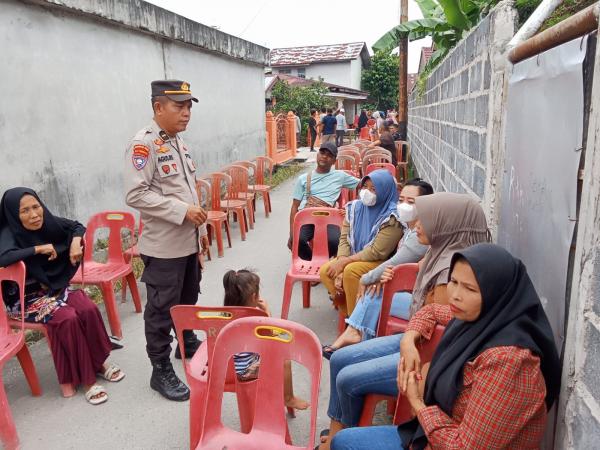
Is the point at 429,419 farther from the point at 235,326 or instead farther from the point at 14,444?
the point at 14,444

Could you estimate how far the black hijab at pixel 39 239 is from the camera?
3.03 m

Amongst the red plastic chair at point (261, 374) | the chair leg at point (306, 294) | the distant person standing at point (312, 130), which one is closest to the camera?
the red plastic chair at point (261, 374)

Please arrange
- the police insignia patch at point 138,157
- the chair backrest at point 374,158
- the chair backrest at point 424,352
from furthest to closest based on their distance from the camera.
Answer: the chair backrest at point 374,158, the police insignia patch at point 138,157, the chair backrest at point 424,352

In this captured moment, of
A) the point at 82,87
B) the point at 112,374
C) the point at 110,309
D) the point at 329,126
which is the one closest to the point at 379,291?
the point at 112,374

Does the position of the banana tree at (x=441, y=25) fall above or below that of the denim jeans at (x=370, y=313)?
above

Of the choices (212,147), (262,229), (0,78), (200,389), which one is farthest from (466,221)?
(212,147)

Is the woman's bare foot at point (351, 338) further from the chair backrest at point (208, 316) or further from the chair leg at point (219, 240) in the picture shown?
the chair leg at point (219, 240)

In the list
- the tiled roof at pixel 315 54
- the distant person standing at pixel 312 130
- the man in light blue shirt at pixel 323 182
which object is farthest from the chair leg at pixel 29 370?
the tiled roof at pixel 315 54

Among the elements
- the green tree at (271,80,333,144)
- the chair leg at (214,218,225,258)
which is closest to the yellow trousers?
the chair leg at (214,218,225,258)

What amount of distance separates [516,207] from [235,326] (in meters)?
1.29

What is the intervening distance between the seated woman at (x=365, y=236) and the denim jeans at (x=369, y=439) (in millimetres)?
1409

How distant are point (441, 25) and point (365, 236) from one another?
10.4 ft

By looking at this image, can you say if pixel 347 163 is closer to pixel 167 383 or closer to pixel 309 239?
pixel 309 239

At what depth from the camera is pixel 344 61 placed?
1188 inches
